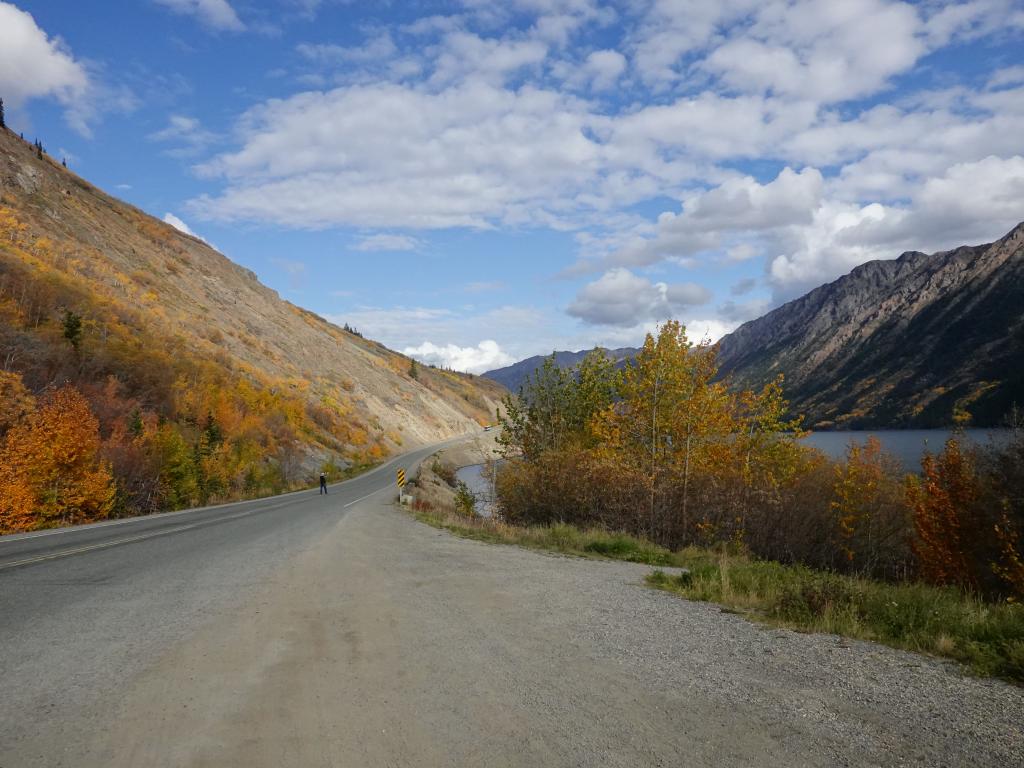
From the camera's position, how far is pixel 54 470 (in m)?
20.4

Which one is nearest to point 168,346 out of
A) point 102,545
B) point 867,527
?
point 102,545

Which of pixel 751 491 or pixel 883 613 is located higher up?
pixel 751 491

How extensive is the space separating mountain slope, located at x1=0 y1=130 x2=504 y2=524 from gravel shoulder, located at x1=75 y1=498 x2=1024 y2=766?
21.3 m

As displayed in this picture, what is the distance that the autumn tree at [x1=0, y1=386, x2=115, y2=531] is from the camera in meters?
18.7

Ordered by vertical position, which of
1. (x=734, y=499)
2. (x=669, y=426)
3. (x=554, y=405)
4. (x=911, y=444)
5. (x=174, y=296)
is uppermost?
(x=174, y=296)

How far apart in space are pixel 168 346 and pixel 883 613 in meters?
46.3

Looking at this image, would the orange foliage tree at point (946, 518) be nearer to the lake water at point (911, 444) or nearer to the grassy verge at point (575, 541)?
the lake water at point (911, 444)

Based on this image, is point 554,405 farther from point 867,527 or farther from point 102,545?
point 102,545

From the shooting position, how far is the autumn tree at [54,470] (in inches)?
737

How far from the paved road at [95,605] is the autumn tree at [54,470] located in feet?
10.7

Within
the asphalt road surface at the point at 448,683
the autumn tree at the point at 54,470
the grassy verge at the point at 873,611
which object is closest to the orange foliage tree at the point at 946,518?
the grassy verge at the point at 873,611

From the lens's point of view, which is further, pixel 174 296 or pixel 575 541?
pixel 174 296

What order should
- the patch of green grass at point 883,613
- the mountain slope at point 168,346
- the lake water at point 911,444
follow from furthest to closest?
the mountain slope at point 168,346, the lake water at point 911,444, the patch of green grass at point 883,613

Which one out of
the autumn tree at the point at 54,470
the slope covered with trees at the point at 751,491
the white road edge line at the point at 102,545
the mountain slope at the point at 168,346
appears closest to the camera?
the white road edge line at the point at 102,545
